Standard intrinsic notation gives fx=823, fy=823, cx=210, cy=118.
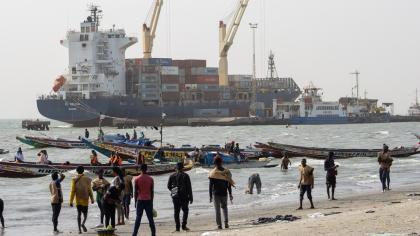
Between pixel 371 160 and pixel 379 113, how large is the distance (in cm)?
13318

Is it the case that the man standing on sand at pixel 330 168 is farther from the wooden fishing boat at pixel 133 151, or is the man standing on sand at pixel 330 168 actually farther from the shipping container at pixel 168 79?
the shipping container at pixel 168 79

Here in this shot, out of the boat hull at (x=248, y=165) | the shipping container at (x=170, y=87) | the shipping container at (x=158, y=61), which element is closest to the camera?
the boat hull at (x=248, y=165)

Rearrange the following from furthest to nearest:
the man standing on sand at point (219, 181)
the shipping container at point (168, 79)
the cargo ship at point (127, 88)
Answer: the shipping container at point (168, 79)
the cargo ship at point (127, 88)
the man standing on sand at point (219, 181)

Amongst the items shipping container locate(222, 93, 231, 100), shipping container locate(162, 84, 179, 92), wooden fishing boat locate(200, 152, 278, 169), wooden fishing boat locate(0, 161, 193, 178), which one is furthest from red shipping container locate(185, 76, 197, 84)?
wooden fishing boat locate(0, 161, 193, 178)

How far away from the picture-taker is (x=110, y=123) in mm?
141500

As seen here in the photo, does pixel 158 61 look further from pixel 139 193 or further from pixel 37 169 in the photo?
pixel 139 193

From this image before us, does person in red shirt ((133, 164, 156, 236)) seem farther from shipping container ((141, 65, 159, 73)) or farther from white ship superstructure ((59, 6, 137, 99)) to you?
shipping container ((141, 65, 159, 73))

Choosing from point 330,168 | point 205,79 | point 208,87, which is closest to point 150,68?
point 205,79

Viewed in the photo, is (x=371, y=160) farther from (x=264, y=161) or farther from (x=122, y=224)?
(x=122, y=224)

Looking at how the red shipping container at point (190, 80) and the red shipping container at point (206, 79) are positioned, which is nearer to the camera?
the red shipping container at point (190, 80)

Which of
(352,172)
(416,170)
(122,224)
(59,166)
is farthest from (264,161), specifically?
(122,224)

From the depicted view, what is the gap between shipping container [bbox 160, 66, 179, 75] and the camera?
5930 inches

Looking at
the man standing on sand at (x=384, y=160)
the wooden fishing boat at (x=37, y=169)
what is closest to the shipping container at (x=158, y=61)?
the wooden fishing boat at (x=37, y=169)

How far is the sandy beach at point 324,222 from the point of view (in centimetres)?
1347
